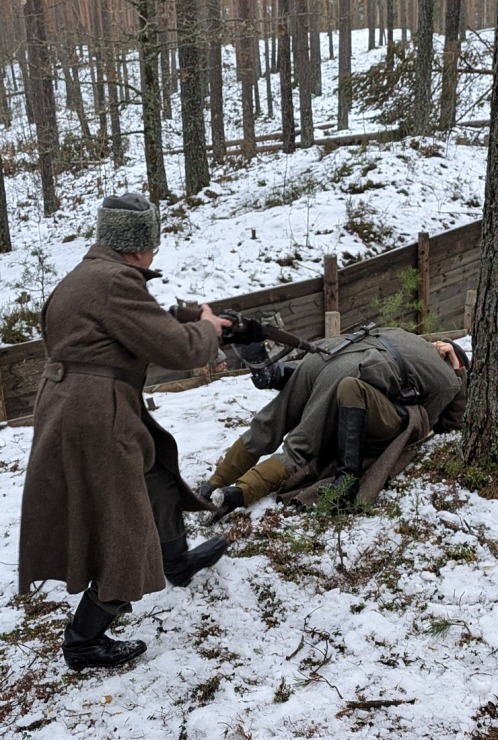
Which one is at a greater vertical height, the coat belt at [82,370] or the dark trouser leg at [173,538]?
the coat belt at [82,370]

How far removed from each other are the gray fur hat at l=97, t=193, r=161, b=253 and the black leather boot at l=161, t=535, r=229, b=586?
5.20 feet

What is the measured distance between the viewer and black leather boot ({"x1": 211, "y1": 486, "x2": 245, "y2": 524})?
3.94m

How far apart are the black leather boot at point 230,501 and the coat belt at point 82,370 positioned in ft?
5.12

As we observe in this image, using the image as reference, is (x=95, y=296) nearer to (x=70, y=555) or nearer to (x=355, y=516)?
(x=70, y=555)

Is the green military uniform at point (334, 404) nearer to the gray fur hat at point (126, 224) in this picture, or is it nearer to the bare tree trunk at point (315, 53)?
the gray fur hat at point (126, 224)

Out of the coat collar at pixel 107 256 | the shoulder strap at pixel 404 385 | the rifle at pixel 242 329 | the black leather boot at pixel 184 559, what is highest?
the coat collar at pixel 107 256

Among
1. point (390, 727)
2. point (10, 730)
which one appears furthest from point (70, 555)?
point (390, 727)

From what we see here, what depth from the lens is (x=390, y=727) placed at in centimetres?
230

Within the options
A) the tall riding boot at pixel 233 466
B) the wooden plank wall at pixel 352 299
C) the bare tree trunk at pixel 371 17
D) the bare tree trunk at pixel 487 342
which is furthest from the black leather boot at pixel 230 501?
the bare tree trunk at pixel 371 17

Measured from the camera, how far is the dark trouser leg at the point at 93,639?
9.02 feet

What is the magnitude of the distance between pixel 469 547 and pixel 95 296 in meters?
2.26

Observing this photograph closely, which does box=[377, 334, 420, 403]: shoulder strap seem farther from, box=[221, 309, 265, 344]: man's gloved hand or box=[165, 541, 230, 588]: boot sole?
box=[165, 541, 230, 588]: boot sole

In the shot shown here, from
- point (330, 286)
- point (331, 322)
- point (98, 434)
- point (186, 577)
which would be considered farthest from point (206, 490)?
point (330, 286)

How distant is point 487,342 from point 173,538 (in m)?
Result: 1.99
